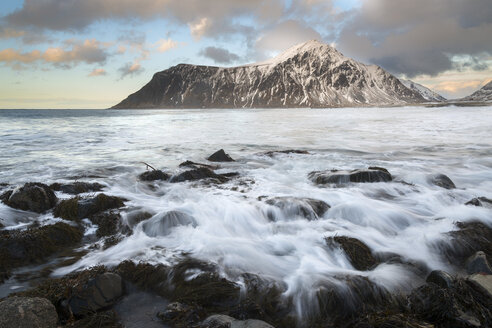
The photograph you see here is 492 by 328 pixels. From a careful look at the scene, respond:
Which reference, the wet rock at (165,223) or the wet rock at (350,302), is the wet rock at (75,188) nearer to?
the wet rock at (165,223)

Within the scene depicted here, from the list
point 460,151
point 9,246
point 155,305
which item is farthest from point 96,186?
point 460,151

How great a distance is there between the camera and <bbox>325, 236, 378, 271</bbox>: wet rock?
5672 mm

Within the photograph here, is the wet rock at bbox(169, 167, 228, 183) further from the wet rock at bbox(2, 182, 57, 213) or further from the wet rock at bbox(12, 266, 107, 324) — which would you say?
the wet rock at bbox(12, 266, 107, 324)

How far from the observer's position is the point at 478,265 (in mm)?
5215

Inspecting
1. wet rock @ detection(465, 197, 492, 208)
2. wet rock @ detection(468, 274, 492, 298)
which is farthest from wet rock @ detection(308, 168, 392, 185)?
wet rock @ detection(468, 274, 492, 298)

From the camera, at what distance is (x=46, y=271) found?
214 inches

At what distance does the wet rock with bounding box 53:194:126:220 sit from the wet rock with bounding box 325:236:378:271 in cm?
545

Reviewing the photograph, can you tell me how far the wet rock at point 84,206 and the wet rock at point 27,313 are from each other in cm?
395

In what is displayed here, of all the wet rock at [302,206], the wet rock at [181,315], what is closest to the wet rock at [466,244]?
the wet rock at [302,206]

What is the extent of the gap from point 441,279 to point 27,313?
5416 millimetres

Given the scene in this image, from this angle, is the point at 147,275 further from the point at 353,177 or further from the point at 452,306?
the point at 353,177

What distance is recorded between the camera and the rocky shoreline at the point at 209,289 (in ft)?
12.9

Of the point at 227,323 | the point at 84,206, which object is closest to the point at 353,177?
the point at 227,323

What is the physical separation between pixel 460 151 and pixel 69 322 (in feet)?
69.4
